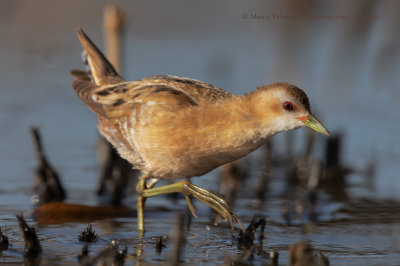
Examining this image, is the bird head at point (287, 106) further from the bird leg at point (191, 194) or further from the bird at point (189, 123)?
the bird leg at point (191, 194)

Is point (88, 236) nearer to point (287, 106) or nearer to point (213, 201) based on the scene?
point (213, 201)

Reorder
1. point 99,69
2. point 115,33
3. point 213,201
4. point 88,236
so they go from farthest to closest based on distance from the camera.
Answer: point 115,33, point 99,69, point 213,201, point 88,236

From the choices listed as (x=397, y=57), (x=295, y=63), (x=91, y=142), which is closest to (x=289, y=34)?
(x=295, y=63)

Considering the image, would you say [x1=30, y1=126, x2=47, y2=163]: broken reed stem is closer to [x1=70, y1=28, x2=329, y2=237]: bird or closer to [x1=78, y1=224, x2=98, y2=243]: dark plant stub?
[x1=70, y1=28, x2=329, y2=237]: bird

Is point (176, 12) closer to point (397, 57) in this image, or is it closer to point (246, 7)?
point (246, 7)


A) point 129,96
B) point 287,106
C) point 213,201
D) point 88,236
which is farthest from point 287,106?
point 88,236

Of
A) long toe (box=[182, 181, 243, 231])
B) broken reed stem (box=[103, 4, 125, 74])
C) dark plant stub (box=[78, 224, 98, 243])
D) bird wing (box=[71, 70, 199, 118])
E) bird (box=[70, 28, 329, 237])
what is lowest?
dark plant stub (box=[78, 224, 98, 243])

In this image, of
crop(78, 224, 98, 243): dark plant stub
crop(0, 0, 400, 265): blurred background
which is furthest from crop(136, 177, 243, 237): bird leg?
crop(0, 0, 400, 265): blurred background
